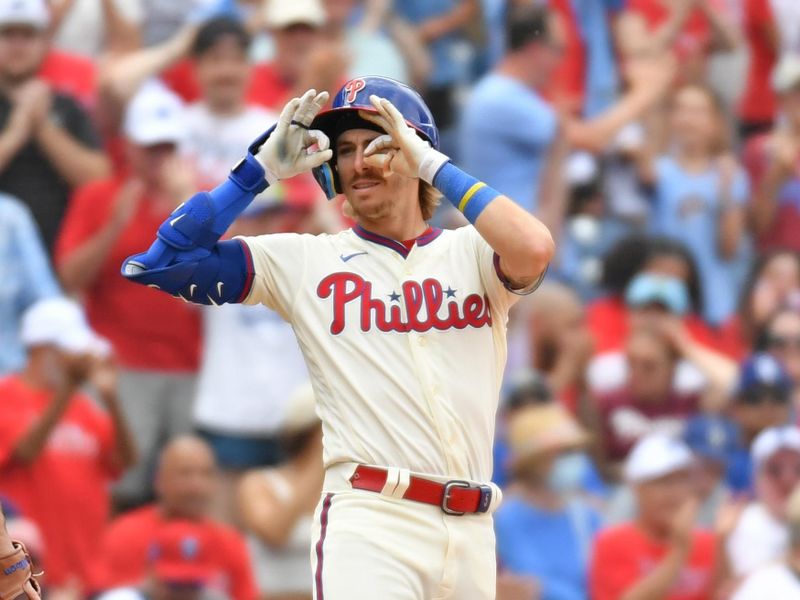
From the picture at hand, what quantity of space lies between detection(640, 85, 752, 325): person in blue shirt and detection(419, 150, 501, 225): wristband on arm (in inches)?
227

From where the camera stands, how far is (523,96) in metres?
10.1

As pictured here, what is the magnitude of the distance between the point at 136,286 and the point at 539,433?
2164 mm

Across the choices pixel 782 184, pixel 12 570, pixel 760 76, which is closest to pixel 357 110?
pixel 12 570

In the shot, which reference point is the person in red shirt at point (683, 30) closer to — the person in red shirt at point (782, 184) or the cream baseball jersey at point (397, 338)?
the person in red shirt at point (782, 184)

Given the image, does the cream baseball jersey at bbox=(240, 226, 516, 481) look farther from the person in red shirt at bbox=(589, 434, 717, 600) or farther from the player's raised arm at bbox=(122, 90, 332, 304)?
the person in red shirt at bbox=(589, 434, 717, 600)

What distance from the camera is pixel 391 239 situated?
557 centimetres

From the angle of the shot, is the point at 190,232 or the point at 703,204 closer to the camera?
the point at 190,232

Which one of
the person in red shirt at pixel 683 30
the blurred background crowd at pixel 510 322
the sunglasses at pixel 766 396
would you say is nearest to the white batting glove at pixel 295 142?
the blurred background crowd at pixel 510 322

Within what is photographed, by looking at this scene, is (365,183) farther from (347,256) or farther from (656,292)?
(656,292)

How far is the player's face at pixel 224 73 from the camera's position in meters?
9.45

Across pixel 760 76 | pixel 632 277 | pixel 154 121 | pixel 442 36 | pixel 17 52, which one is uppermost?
pixel 760 76

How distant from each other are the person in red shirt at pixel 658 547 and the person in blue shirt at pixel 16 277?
291 cm

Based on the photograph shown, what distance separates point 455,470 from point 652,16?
781 centimetres

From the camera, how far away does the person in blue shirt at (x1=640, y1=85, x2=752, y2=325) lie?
36.4 feet
